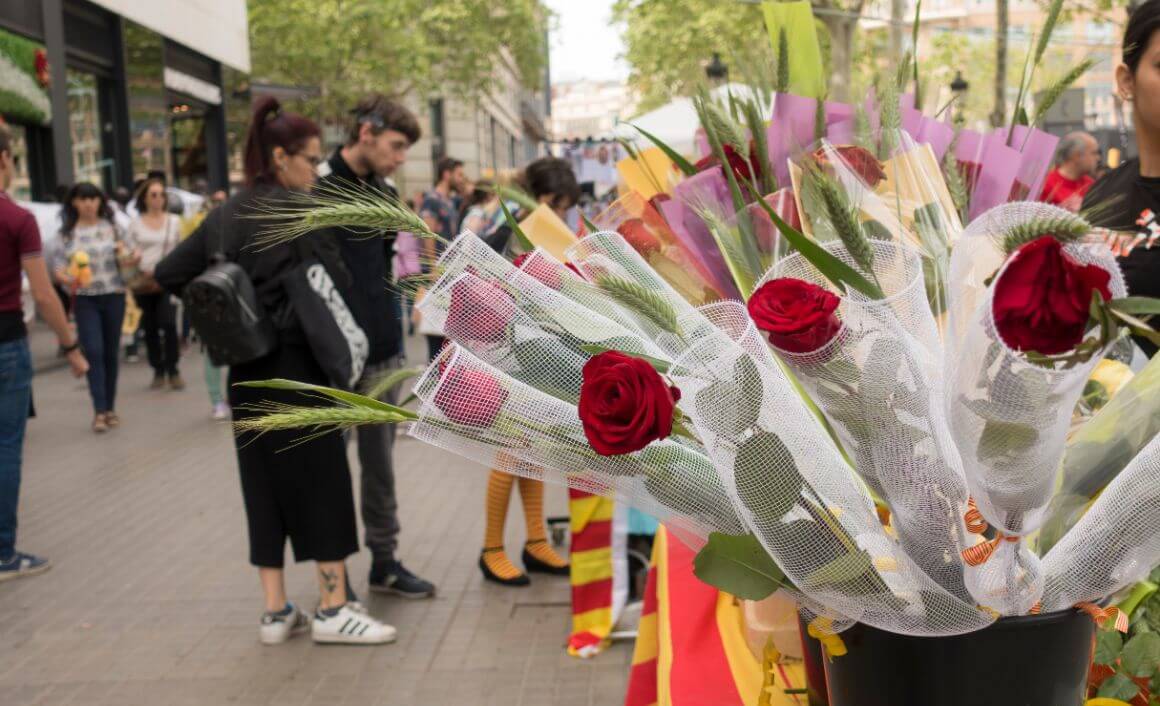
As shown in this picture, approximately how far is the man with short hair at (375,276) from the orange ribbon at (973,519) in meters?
3.57

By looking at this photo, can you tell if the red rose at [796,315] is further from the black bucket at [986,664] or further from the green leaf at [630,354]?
the black bucket at [986,664]

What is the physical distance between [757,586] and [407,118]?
4049 mm

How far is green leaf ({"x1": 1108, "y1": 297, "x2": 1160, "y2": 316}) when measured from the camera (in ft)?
3.47

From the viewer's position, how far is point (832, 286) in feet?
4.43

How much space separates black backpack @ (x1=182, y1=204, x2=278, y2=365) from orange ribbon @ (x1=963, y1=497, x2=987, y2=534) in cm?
348

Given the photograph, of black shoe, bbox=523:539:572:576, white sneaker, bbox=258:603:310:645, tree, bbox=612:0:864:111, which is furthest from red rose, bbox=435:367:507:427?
tree, bbox=612:0:864:111

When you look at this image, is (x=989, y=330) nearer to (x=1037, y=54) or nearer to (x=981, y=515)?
(x=981, y=515)

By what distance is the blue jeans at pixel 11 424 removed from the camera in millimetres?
5984

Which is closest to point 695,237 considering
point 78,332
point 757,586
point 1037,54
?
point 1037,54

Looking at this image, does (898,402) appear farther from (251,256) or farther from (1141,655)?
(251,256)

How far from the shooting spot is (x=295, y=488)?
4.77 meters

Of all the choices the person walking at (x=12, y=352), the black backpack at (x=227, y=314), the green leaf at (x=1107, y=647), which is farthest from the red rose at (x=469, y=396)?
the person walking at (x=12, y=352)

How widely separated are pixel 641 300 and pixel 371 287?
3.67m

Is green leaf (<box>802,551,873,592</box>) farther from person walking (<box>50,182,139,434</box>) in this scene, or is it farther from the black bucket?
person walking (<box>50,182,139,434</box>)
